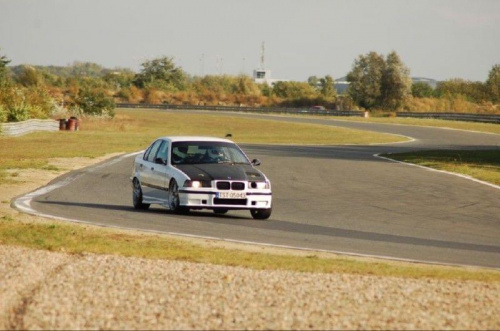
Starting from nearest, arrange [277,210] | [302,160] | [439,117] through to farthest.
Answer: [277,210]
[302,160]
[439,117]

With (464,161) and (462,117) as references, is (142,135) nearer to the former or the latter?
(464,161)

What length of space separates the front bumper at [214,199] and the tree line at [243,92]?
45826 millimetres

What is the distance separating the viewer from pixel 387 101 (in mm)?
127438

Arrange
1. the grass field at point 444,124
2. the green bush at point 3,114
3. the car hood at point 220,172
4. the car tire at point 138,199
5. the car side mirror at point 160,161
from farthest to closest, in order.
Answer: the grass field at point 444,124 → the green bush at point 3,114 → the car tire at point 138,199 → the car side mirror at point 160,161 → the car hood at point 220,172

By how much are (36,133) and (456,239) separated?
150ft

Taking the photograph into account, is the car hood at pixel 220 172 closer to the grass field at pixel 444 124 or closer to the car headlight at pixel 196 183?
the car headlight at pixel 196 183

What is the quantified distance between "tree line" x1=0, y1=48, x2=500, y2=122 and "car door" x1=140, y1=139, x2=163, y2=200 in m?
43.4

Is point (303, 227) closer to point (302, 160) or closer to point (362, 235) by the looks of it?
point (362, 235)

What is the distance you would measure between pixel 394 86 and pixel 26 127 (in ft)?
243

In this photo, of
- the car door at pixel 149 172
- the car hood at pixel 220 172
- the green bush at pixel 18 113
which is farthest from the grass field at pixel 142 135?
the car hood at pixel 220 172

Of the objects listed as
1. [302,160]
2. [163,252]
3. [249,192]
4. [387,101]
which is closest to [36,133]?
[302,160]

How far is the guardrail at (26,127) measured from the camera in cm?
5438

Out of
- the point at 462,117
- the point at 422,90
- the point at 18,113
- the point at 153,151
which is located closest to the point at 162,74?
the point at 422,90

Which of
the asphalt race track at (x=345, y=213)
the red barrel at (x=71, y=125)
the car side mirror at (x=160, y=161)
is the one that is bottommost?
the red barrel at (x=71, y=125)
